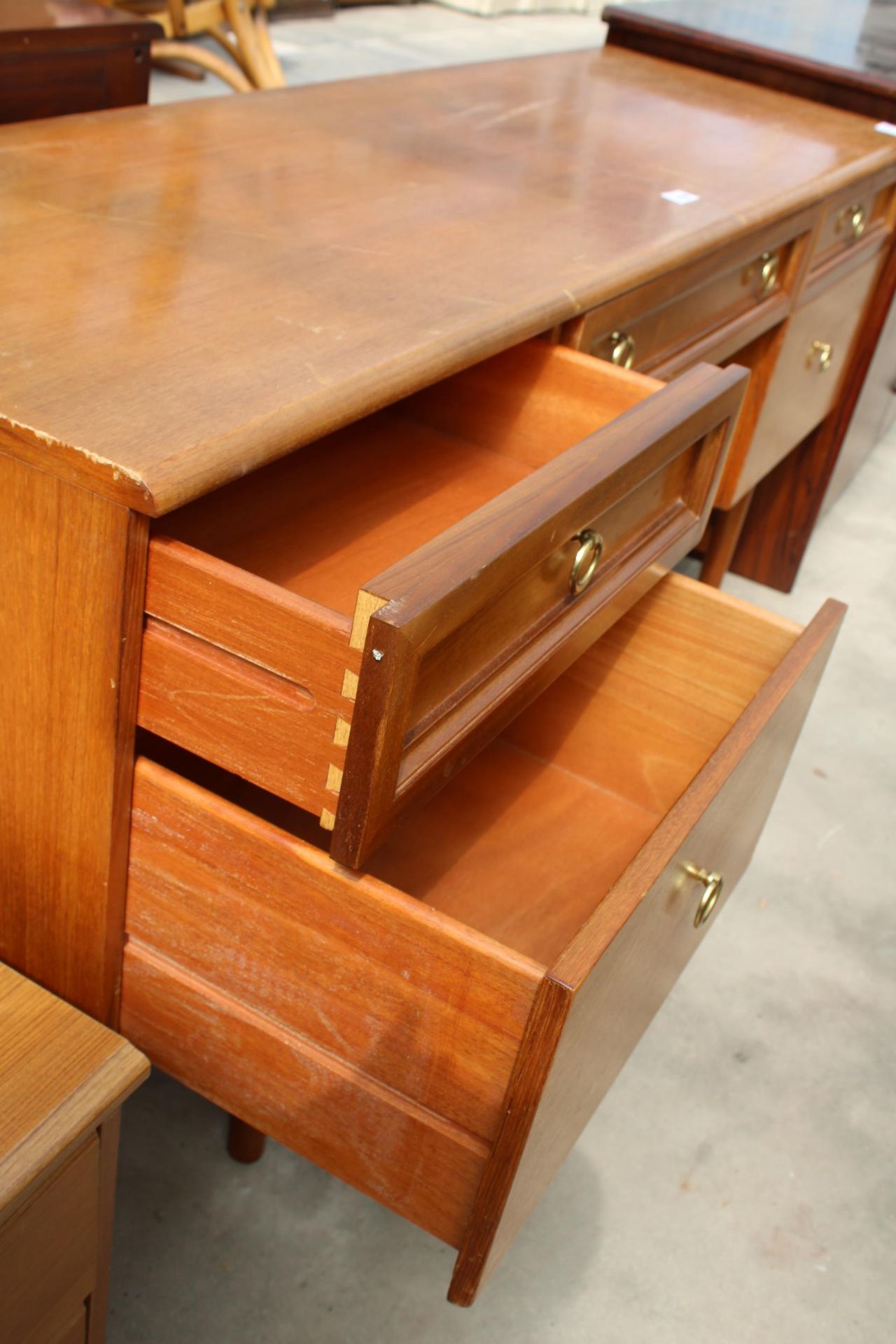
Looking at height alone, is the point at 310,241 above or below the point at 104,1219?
above

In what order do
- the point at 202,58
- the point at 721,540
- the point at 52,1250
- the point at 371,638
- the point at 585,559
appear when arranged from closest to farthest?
the point at 371,638, the point at 52,1250, the point at 585,559, the point at 721,540, the point at 202,58

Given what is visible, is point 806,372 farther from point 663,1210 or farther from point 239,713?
point 239,713

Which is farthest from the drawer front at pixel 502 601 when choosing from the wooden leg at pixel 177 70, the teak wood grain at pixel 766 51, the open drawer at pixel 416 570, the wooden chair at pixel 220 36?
the wooden leg at pixel 177 70

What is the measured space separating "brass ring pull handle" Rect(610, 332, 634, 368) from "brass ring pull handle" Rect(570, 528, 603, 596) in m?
0.32

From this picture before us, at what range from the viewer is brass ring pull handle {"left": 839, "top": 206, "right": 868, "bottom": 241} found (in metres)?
1.64

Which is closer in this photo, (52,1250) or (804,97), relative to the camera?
(52,1250)

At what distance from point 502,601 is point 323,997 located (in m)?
0.25

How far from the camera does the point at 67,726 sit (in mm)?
744

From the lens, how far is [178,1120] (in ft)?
3.67

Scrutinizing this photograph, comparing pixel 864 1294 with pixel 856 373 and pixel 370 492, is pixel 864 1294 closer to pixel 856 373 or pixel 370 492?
pixel 370 492

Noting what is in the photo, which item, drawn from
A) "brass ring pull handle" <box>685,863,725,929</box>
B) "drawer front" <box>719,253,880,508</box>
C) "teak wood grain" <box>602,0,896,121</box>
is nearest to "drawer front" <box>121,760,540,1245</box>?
"brass ring pull handle" <box>685,863,725,929</box>

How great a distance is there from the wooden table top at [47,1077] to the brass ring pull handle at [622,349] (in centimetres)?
70

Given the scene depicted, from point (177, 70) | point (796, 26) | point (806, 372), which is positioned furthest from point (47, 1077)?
point (177, 70)

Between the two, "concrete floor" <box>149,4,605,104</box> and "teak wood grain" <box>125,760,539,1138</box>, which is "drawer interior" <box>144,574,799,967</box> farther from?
"concrete floor" <box>149,4,605,104</box>
